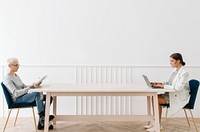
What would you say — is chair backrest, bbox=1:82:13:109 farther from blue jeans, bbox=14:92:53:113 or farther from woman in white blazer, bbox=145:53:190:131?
woman in white blazer, bbox=145:53:190:131

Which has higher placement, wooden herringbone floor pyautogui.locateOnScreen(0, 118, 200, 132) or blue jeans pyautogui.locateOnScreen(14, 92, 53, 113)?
blue jeans pyautogui.locateOnScreen(14, 92, 53, 113)

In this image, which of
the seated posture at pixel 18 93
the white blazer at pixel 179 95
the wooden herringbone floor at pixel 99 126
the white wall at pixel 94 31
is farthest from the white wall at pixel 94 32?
the white blazer at pixel 179 95

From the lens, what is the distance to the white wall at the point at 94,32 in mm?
5047

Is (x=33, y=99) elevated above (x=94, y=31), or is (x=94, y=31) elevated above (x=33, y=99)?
(x=94, y=31)

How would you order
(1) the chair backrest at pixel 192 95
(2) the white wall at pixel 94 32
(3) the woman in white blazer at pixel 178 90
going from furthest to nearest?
1. (2) the white wall at pixel 94 32
2. (1) the chair backrest at pixel 192 95
3. (3) the woman in white blazer at pixel 178 90

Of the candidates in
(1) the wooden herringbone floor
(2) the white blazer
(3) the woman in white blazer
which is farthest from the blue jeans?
(2) the white blazer

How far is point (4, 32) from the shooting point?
5.05 m

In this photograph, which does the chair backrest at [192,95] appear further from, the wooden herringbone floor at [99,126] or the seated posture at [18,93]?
→ the seated posture at [18,93]

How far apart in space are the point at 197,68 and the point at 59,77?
7.96 feet

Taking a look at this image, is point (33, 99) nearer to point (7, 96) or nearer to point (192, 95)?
point (7, 96)

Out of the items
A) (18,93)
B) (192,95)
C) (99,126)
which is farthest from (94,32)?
(192,95)

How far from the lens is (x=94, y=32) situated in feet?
16.6

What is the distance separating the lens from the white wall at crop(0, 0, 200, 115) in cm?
505

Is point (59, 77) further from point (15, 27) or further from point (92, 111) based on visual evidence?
point (15, 27)
